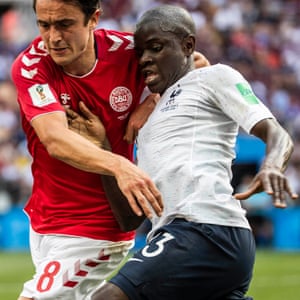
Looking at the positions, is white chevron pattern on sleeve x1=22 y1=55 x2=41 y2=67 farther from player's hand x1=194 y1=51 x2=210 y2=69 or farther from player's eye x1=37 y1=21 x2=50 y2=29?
player's hand x1=194 y1=51 x2=210 y2=69

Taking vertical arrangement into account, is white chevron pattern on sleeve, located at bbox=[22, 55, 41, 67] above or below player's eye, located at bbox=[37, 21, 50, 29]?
below

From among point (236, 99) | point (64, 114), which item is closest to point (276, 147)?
point (236, 99)

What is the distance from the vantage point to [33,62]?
5.62 meters

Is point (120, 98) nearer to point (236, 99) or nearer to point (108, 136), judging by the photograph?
point (108, 136)

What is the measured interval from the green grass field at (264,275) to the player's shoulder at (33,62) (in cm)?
575

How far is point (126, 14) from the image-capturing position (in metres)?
20.8

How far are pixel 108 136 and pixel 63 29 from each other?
798mm

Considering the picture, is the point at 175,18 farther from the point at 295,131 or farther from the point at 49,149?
the point at 295,131

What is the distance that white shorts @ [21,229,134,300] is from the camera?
5.73m

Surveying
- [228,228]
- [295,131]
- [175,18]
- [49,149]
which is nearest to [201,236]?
[228,228]

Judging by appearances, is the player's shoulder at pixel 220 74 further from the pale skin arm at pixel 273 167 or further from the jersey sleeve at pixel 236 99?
the pale skin arm at pixel 273 167

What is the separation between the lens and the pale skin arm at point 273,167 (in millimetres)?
4191

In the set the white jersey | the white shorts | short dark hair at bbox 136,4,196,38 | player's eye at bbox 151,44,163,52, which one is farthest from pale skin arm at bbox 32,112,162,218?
the white shorts

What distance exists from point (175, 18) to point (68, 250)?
61.9 inches
